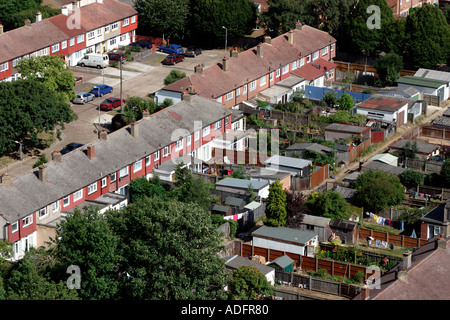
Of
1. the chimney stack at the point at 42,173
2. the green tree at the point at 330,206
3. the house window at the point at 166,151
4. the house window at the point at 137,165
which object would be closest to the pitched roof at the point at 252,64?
the house window at the point at 166,151

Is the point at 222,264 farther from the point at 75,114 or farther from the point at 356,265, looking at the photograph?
the point at 75,114

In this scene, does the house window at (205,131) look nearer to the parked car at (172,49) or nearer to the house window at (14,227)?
the house window at (14,227)

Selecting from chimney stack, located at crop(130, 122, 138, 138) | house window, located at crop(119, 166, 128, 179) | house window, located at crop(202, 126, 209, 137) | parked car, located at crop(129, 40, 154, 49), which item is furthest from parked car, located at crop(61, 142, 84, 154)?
parked car, located at crop(129, 40, 154, 49)

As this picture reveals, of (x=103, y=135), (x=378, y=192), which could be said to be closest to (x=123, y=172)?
(x=103, y=135)

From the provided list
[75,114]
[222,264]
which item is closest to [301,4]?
[75,114]

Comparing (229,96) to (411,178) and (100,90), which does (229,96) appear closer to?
(100,90)

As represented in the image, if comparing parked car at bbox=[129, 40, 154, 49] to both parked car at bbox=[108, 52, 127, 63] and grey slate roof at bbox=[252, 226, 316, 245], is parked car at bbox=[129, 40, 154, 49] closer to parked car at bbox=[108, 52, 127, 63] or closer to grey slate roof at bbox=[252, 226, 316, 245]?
parked car at bbox=[108, 52, 127, 63]
